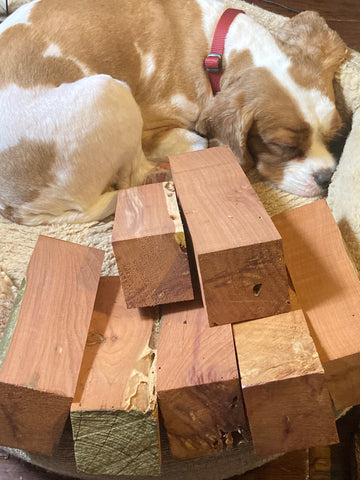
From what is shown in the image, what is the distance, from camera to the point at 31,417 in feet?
3.42

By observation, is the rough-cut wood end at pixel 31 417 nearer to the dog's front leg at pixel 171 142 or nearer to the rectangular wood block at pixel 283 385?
the rectangular wood block at pixel 283 385

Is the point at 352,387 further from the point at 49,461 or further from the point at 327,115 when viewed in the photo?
the point at 327,115

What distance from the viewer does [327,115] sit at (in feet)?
5.47

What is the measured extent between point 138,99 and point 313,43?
69 centimetres

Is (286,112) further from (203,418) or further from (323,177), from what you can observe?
(203,418)

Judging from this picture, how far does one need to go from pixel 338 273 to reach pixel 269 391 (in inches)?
14.1

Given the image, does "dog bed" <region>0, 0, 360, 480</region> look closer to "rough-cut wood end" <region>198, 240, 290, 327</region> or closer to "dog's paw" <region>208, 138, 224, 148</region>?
"dog's paw" <region>208, 138, 224, 148</region>

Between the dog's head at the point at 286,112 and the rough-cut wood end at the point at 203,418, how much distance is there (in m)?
0.94

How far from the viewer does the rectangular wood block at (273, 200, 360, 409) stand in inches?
41.4

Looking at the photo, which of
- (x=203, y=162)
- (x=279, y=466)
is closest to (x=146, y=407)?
(x=203, y=162)

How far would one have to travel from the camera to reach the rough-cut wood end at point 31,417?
1014 mm

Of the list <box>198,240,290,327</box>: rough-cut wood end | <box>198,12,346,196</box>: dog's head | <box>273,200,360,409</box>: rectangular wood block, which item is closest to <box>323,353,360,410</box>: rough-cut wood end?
<box>273,200,360,409</box>: rectangular wood block

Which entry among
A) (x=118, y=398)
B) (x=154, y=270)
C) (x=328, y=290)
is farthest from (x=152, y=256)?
(x=328, y=290)

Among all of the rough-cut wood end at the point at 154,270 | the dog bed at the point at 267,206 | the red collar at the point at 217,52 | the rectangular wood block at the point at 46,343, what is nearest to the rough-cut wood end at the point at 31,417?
the rectangular wood block at the point at 46,343
